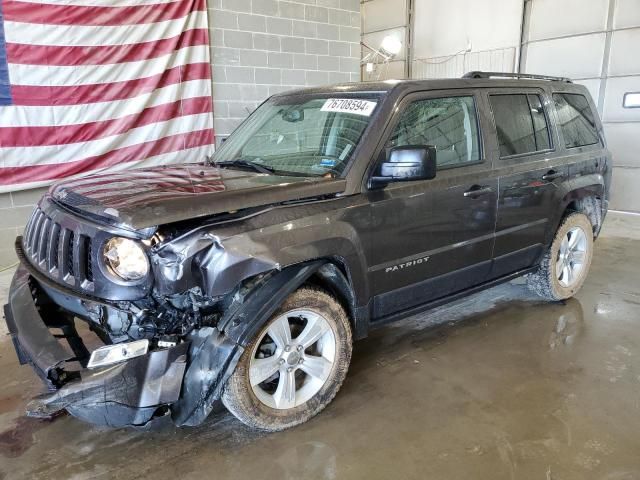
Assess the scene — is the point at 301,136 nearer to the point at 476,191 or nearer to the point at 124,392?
the point at 476,191

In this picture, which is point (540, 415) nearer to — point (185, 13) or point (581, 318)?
point (581, 318)

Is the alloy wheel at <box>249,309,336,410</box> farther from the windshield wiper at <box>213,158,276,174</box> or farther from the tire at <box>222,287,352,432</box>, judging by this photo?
the windshield wiper at <box>213,158,276,174</box>

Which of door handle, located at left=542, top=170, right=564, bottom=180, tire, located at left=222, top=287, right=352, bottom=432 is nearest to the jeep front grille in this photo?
tire, located at left=222, top=287, right=352, bottom=432

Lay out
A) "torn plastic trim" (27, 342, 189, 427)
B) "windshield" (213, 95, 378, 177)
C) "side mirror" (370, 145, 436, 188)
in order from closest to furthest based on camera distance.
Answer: "torn plastic trim" (27, 342, 189, 427), "side mirror" (370, 145, 436, 188), "windshield" (213, 95, 378, 177)

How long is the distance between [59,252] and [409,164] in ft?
5.78

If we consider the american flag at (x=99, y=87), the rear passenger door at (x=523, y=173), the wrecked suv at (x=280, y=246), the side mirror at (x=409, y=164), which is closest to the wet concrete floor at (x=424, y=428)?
the wrecked suv at (x=280, y=246)

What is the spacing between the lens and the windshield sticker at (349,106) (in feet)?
9.64

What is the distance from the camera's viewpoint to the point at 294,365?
8.61ft

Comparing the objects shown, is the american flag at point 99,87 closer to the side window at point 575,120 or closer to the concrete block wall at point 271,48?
the concrete block wall at point 271,48

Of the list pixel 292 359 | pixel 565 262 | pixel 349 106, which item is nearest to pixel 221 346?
pixel 292 359

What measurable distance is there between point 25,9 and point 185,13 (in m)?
1.66

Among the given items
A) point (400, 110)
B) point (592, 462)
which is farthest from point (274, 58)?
point (592, 462)

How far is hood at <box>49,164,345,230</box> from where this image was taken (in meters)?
2.14

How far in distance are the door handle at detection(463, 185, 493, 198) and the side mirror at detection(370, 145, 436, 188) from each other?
65cm
